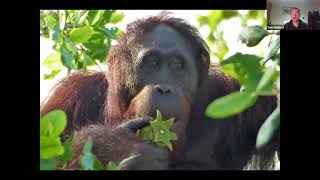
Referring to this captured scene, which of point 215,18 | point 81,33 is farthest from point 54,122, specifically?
point 215,18

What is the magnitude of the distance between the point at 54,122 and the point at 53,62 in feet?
5.78

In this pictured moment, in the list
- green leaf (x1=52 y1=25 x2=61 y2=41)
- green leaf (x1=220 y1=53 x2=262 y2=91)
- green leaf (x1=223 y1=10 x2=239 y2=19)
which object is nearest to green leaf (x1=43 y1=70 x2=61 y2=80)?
green leaf (x1=52 y1=25 x2=61 y2=41)

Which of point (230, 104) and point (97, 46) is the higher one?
point (97, 46)

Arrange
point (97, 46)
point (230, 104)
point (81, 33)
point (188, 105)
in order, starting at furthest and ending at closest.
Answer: point (188, 105) < point (97, 46) < point (81, 33) < point (230, 104)

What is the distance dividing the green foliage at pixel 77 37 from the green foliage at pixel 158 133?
1.76 feet

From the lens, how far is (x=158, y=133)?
356cm

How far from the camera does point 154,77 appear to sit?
13.3 feet

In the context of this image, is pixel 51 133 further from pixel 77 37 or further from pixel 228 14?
pixel 228 14

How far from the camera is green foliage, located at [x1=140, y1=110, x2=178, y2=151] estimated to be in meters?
3.56
